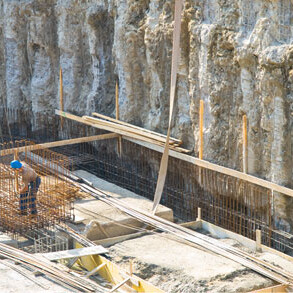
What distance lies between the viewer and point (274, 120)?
12.9 metres

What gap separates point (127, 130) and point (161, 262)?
560 cm

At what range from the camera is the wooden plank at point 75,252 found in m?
11.6

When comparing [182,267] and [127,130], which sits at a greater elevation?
[127,130]

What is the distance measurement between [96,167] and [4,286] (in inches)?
289

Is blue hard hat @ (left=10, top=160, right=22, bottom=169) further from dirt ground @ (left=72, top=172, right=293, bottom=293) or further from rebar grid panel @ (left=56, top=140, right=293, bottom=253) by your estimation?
rebar grid panel @ (left=56, top=140, right=293, bottom=253)

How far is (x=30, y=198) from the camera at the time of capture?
13.0 metres

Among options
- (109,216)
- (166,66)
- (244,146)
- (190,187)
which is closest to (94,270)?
(109,216)

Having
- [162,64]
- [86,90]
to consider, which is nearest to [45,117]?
[86,90]

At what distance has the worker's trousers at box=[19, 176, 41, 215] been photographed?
1288cm

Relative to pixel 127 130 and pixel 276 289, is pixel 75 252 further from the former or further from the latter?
pixel 127 130

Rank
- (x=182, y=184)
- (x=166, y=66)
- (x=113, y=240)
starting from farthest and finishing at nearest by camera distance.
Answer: (x=166, y=66) → (x=182, y=184) → (x=113, y=240)

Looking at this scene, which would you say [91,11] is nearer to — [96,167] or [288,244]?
[96,167]

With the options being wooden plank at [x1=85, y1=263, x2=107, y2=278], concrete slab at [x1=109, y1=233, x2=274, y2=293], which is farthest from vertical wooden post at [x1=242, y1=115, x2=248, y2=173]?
wooden plank at [x1=85, y1=263, x2=107, y2=278]

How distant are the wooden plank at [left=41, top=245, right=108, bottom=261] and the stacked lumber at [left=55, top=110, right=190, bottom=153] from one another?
386 centimetres
